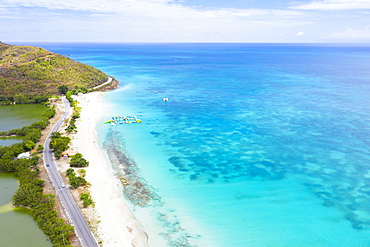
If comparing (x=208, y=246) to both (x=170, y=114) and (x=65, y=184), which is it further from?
(x=170, y=114)

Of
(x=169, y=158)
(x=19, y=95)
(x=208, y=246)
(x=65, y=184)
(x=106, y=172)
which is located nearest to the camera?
(x=208, y=246)

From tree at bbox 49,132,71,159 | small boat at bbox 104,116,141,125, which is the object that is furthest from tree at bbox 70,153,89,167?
small boat at bbox 104,116,141,125

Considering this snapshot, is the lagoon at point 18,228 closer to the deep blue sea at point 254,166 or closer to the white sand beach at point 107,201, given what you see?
the white sand beach at point 107,201

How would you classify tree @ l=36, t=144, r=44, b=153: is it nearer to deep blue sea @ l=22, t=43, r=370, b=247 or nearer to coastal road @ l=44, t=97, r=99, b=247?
coastal road @ l=44, t=97, r=99, b=247

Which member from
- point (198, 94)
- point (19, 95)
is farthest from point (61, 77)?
point (198, 94)

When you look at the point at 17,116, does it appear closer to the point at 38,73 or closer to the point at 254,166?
the point at 38,73

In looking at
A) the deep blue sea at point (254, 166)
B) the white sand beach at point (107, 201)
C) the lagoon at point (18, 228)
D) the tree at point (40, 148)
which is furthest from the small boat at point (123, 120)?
the lagoon at point (18, 228)
